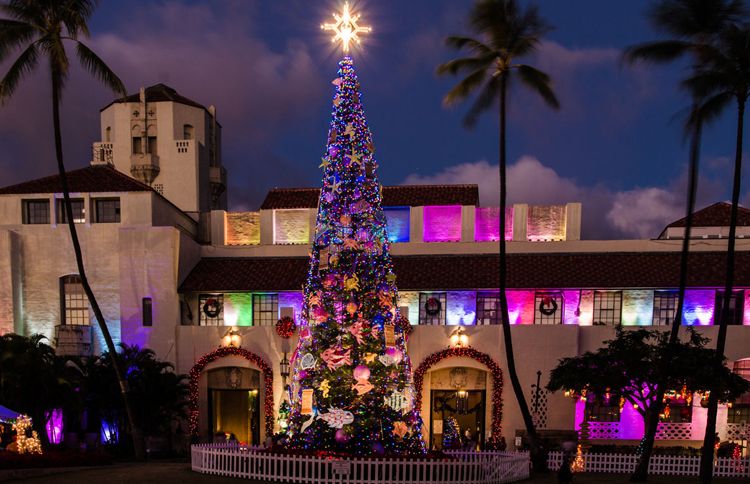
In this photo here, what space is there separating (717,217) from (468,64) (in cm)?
1844

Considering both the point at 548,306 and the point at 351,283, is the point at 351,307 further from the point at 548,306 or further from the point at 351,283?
the point at 548,306

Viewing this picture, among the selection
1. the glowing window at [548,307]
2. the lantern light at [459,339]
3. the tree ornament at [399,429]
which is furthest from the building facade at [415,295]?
the tree ornament at [399,429]

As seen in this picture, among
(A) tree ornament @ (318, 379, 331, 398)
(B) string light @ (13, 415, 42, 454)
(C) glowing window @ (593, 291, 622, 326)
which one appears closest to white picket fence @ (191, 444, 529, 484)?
(A) tree ornament @ (318, 379, 331, 398)

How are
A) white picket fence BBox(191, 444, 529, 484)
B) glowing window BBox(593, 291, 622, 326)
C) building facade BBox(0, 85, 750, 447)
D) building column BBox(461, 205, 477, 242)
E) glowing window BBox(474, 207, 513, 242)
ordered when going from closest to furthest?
1. white picket fence BBox(191, 444, 529, 484)
2. building facade BBox(0, 85, 750, 447)
3. glowing window BBox(593, 291, 622, 326)
4. building column BBox(461, 205, 477, 242)
5. glowing window BBox(474, 207, 513, 242)

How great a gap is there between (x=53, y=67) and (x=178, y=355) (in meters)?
12.0

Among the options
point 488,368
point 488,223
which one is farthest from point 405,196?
point 488,368

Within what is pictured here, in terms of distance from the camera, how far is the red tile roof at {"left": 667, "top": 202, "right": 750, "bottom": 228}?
29812 millimetres

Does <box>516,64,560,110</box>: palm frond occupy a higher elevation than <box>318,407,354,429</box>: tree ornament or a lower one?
higher

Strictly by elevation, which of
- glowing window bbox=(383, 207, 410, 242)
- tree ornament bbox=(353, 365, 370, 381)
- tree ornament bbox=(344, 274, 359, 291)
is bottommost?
tree ornament bbox=(353, 365, 370, 381)

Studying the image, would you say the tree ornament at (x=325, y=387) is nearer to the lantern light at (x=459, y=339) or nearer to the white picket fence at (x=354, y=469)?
the white picket fence at (x=354, y=469)

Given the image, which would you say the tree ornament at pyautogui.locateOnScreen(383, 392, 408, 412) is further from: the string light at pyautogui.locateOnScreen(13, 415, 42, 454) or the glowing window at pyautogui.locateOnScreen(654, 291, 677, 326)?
the glowing window at pyautogui.locateOnScreen(654, 291, 677, 326)

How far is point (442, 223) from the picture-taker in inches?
1089

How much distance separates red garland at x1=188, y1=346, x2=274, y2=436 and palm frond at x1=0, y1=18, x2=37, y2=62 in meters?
13.0

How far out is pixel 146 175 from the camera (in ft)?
139
